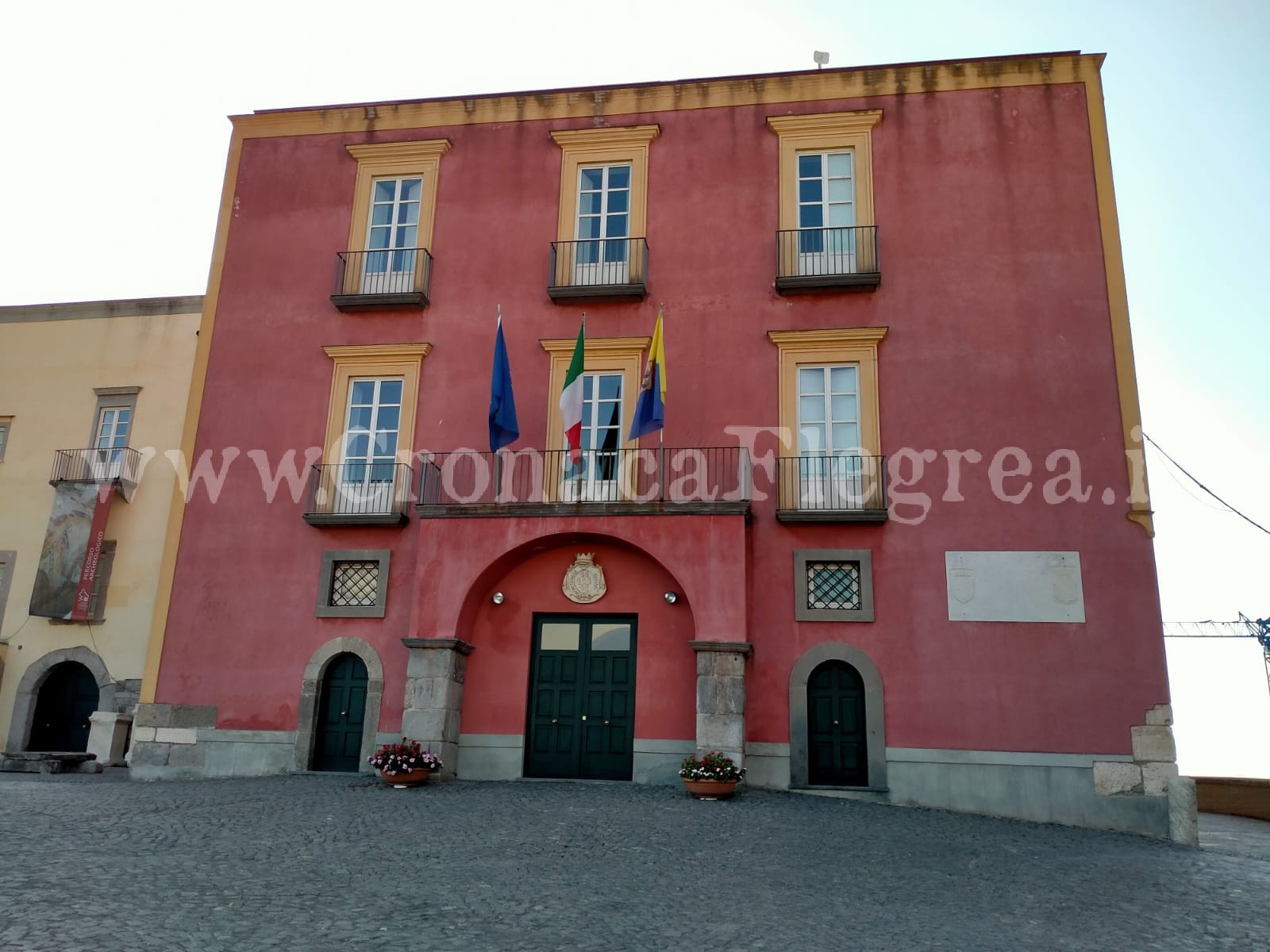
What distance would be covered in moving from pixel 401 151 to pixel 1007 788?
13993mm

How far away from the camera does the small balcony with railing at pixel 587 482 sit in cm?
1481

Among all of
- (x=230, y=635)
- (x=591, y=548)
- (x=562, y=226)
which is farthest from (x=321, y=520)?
(x=562, y=226)

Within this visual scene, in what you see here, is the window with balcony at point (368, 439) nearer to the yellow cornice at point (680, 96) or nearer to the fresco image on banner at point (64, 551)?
the yellow cornice at point (680, 96)

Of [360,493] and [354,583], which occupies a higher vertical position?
[360,493]

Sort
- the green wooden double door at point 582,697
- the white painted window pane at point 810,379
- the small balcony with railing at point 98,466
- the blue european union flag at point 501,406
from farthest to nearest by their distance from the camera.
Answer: the small balcony with railing at point 98,466 < the white painted window pane at point 810,379 < the blue european union flag at point 501,406 < the green wooden double door at point 582,697

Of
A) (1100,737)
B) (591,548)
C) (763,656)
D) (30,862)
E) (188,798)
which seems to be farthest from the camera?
(591,548)

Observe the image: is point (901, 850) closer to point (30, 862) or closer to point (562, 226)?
point (30, 862)

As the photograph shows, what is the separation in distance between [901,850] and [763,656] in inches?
179

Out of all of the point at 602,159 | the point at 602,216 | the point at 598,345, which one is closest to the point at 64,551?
the point at 598,345

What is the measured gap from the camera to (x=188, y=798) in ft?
40.8

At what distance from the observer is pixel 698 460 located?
15.4 metres

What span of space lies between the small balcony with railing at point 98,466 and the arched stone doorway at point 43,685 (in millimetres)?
3402

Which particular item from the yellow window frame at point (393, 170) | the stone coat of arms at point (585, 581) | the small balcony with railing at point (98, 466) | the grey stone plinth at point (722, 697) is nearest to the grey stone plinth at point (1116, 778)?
the grey stone plinth at point (722, 697)

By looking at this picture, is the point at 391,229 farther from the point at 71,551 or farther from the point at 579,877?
the point at 579,877
